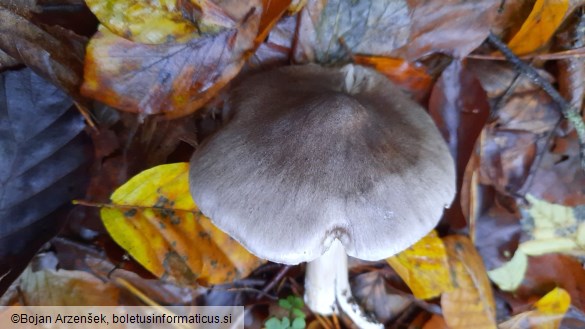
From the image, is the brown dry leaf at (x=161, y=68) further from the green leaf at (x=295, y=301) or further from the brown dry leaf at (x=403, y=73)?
the green leaf at (x=295, y=301)

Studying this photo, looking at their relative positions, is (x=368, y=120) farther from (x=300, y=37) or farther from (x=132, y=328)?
(x=132, y=328)

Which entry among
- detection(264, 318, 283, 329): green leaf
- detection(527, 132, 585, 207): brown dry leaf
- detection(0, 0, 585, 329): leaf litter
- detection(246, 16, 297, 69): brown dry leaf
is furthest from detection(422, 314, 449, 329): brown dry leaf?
detection(246, 16, 297, 69): brown dry leaf

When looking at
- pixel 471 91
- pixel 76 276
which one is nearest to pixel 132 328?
pixel 76 276

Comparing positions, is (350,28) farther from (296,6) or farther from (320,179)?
(320,179)

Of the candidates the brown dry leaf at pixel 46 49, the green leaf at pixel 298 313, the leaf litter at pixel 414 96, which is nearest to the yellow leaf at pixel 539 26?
the leaf litter at pixel 414 96

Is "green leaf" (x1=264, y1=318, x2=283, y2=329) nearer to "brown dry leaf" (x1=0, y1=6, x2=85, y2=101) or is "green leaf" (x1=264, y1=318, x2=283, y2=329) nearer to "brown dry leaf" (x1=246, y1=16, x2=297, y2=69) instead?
"brown dry leaf" (x1=246, y1=16, x2=297, y2=69)

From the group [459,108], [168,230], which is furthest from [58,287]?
[459,108]
